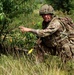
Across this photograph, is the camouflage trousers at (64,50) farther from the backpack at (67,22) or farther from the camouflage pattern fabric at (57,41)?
the backpack at (67,22)

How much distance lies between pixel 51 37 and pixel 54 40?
0.09 meters

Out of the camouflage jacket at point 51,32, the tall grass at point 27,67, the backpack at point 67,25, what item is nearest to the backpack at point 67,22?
the backpack at point 67,25

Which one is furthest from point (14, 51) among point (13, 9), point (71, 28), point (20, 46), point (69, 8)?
point (69, 8)

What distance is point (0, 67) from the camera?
6.11 m

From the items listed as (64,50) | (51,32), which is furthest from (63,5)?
(51,32)

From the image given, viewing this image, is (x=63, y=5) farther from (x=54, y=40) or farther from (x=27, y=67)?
(x=27, y=67)

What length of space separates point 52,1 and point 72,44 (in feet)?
36.9

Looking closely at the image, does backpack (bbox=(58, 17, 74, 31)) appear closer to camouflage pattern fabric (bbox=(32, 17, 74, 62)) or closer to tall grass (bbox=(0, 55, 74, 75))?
camouflage pattern fabric (bbox=(32, 17, 74, 62))

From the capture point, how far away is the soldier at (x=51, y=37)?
627 centimetres

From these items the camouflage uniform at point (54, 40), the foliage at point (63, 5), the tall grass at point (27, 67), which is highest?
the camouflage uniform at point (54, 40)

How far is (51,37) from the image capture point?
6602 millimetres

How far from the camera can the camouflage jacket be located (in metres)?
6.26

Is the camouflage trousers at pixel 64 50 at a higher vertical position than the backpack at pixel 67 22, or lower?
lower

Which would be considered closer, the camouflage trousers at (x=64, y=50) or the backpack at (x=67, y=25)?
the backpack at (x=67, y=25)
